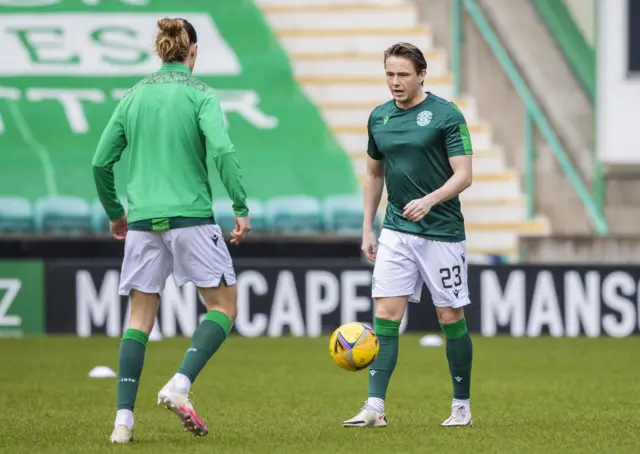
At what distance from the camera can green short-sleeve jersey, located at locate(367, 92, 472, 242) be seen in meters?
6.92

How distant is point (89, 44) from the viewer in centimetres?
2112

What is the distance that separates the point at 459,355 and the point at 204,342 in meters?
1.45

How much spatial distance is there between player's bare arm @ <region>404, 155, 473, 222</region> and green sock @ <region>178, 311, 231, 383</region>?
1031mm

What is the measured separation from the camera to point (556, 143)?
747 inches

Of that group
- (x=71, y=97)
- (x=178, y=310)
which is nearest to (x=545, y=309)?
(x=178, y=310)

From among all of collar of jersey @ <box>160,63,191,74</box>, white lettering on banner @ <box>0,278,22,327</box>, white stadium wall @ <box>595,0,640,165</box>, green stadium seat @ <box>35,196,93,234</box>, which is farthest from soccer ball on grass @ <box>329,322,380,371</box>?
white stadium wall @ <box>595,0,640,165</box>

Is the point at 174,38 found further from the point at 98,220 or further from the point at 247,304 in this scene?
the point at 98,220

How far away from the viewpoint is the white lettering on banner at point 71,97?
2011 cm

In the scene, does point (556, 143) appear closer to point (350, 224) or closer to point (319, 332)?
point (350, 224)

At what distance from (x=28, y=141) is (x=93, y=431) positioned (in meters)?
13.2

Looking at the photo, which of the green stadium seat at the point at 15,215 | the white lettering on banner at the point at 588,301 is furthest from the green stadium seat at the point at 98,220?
the white lettering on banner at the point at 588,301

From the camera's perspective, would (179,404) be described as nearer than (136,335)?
Yes

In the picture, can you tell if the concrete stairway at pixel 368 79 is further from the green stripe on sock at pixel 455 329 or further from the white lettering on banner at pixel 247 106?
the green stripe on sock at pixel 455 329

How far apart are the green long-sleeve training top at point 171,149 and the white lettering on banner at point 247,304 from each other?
27.1 feet
